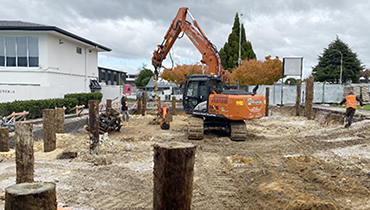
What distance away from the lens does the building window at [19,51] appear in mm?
22531

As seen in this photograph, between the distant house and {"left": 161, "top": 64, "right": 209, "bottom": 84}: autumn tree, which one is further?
{"left": 161, "top": 64, "right": 209, "bottom": 84}: autumn tree

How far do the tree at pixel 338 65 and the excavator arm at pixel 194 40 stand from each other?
1146 inches

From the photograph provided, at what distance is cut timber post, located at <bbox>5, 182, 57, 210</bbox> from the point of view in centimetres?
237

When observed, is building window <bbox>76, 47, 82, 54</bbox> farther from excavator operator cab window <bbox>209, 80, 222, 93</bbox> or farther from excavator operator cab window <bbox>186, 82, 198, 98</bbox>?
excavator operator cab window <bbox>209, 80, 222, 93</bbox>

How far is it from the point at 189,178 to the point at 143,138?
9.78 m

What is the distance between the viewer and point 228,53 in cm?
4578

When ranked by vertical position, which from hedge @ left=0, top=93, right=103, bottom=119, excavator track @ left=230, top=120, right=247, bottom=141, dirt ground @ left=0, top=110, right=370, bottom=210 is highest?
hedge @ left=0, top=93, right=103, bottom=119

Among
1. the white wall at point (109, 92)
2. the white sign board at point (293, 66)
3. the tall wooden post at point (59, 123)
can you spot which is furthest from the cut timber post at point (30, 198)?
the white wall at point (109, 92)

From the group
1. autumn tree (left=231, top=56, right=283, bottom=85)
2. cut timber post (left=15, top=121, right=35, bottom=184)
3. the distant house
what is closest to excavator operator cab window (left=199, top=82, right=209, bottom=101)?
cut timber post (left=15, top=121, right=35, bottom=184)

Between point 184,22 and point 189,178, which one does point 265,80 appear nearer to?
point 184,22

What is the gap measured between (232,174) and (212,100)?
5.29 metres

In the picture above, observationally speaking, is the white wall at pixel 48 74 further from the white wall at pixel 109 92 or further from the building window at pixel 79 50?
the white wall at pixel 109 92

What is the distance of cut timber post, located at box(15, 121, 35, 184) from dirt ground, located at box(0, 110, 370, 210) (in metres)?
0.45

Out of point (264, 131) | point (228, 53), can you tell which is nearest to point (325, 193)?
point (264, 131)
